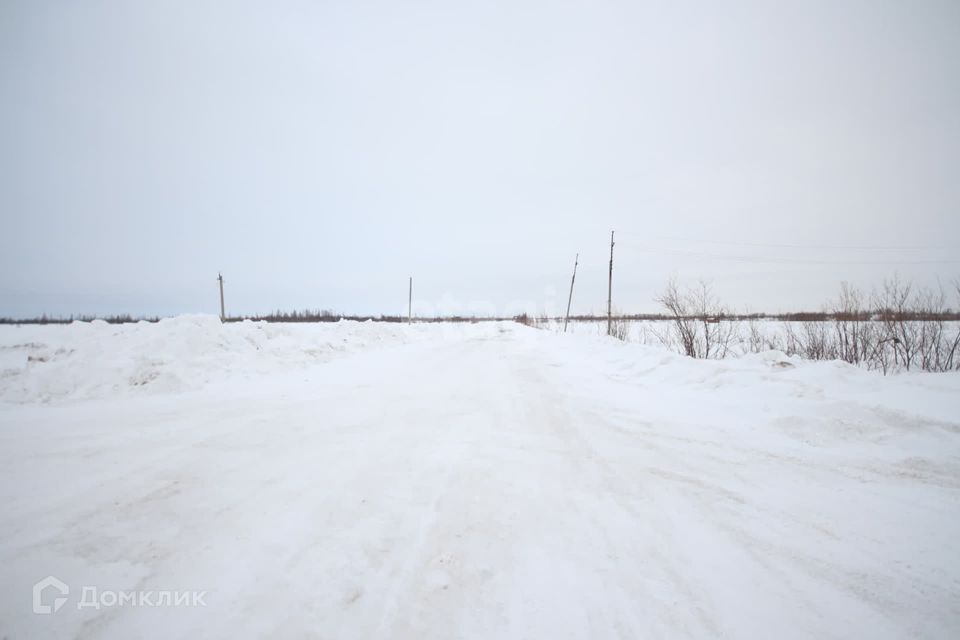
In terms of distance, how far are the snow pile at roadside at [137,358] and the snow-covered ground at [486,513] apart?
91 millimetres

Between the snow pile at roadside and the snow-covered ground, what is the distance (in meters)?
0.09

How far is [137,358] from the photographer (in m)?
6.60

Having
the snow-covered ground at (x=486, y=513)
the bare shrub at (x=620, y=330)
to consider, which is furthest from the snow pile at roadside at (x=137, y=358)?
the bare shrub at (x=620, y=330)

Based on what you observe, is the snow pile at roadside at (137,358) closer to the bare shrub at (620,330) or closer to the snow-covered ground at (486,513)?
the snow-covered ground at (486,513)

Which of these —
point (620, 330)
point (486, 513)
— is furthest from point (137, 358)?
point (620, 330)

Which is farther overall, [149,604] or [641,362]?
[641,362]

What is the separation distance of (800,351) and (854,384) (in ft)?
22.9

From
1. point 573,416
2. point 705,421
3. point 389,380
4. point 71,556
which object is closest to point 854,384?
point 705,421

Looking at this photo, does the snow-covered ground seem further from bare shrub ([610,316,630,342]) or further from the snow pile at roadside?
bare shrub ([610,316,630,342])

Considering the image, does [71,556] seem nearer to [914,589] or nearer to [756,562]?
[756,562]

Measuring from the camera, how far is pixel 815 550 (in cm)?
227

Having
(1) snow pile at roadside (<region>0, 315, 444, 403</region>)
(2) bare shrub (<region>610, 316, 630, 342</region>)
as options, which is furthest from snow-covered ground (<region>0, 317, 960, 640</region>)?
(2) bare shrub (<region>610, 316, 630, 342</region>)

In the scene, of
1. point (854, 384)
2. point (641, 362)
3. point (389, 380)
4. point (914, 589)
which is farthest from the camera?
point (641, 362)

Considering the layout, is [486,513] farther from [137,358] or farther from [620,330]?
[620,330]
